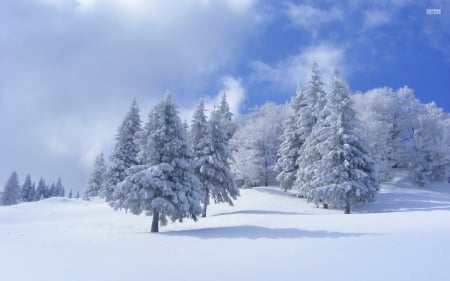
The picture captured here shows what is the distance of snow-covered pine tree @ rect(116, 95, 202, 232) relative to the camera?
66.8 feet

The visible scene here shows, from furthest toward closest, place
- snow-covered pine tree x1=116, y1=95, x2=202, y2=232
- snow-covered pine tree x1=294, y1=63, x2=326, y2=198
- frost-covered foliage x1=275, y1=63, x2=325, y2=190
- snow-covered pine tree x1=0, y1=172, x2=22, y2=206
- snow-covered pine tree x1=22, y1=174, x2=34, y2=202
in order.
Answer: snow-covered pine tree x1=22, y1=174, x2=34, y2=202
snow-covered pine tree x1=0, y1=172, x2=22, y2=206
frost-covered foliage x1=275, y1=63, x2=325, y2=190
snow-covered pine tree x1=294, y1=63, x2=326, y2=198
snow-covered pine tree x1=116, y1=95, x2=202, y2=232

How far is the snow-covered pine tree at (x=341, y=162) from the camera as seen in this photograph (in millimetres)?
28609

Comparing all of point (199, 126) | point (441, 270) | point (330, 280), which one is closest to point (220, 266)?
point (330, 280)

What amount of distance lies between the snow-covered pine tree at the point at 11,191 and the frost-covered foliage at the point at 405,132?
275 ft

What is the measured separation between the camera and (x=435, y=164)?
44000 millimetres

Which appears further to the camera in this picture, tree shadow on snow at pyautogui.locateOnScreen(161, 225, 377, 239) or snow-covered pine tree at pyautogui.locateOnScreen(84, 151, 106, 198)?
snow-covered pine tree at pyautogui.locateOnScreen(84, 151, 106, 198)

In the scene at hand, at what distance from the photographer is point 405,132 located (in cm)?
4978

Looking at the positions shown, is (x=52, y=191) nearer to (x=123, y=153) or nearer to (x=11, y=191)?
(x=11, y=191)

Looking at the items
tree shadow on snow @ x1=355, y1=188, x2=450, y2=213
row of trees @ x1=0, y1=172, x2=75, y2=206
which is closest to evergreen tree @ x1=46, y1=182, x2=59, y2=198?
row of trees @ x1=0, y1=172, x2=75, y2=206

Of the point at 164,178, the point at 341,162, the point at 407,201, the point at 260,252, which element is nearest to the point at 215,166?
the point at 164,178

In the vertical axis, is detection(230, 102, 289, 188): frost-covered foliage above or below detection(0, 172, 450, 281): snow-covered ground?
above

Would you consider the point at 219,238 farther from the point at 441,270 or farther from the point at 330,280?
the point at 441,270

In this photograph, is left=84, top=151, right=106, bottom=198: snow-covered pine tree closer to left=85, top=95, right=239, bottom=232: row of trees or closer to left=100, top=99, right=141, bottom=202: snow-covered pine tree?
left=100, top=99, right=141, bottom=202: snow-covered pine tree

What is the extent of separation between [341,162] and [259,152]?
1669cm
